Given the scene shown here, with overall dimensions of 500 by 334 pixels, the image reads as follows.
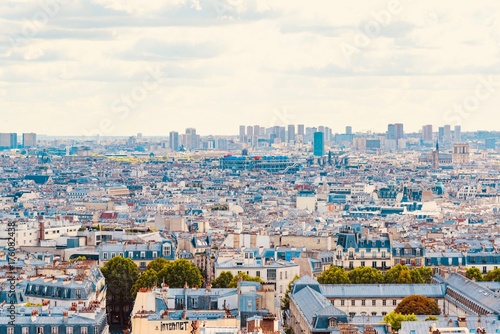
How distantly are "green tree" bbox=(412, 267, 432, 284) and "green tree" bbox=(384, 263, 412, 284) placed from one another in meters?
0.97

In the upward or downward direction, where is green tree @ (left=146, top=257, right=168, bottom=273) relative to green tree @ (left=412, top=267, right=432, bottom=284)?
upward

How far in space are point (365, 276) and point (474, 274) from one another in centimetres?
423

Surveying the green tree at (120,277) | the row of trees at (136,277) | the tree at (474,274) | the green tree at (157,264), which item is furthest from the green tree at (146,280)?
the tree at (474,274)

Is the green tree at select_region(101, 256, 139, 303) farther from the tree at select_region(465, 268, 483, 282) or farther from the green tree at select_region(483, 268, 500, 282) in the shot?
the green tree at select_region(483, 268, 500, 282)

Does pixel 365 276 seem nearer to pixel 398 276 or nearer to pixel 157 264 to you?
pixel 398 276

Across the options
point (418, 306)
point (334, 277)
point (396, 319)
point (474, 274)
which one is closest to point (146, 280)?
point (334, 277)

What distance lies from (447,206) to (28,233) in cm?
6685

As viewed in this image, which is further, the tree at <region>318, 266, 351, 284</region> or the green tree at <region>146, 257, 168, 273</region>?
the green tree at <region>146, 257, 168, 273</region>

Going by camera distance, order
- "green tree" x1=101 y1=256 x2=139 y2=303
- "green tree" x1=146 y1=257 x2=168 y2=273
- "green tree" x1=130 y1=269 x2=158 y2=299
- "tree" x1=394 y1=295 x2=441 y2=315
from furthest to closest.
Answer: "green tree" x1=146 y1=257 x2=168 y2=273, "green tree" x1=101 y1=256 x2=139 y2=303, "green tree" x1=130 y1=269 x2=158 y2=299, "tree" x1=394 y1=295 x2=441 y2=315

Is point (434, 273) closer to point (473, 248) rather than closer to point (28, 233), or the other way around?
point (473, 248)

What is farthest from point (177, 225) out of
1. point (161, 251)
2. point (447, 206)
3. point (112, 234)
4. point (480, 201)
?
point (480, 201)

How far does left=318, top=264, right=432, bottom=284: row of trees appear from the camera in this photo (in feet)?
164

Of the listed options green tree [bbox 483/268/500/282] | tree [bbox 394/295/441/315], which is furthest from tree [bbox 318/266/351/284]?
tree [bbox 394/295/441/315]

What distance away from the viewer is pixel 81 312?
3572 cm
